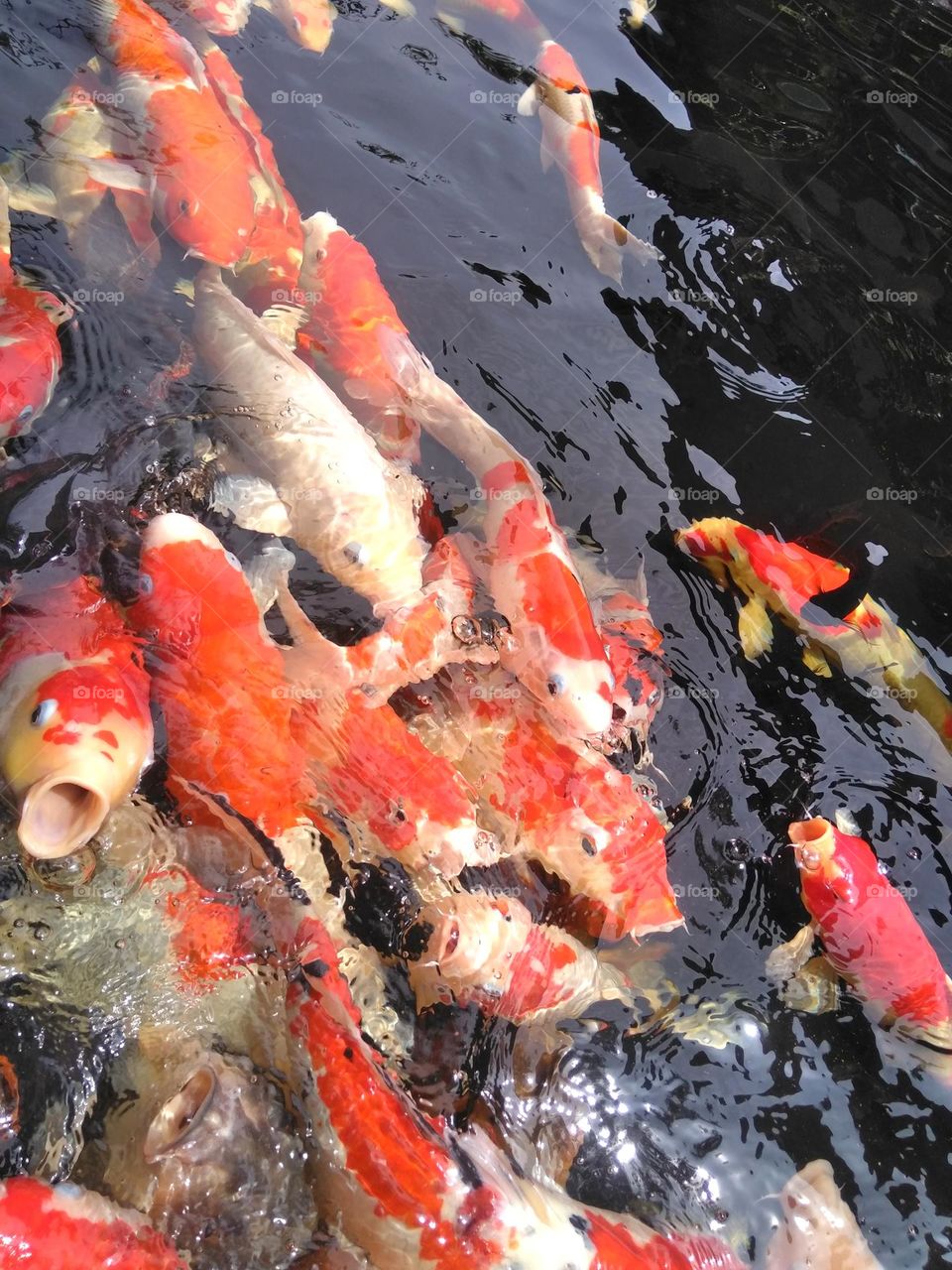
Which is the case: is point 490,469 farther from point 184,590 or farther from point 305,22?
point 305,22

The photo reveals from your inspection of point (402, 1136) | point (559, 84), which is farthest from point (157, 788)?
A: point (559, 84)

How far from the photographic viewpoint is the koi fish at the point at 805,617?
5.81 meters

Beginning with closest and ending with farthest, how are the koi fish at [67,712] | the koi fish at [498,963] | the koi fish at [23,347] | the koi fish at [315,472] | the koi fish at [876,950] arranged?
the koi fish at [67,712]
the koi fish at [498,963]
the koi fish at [876,950]
the koi fish at [23,347]
the koi fish at [315,472]

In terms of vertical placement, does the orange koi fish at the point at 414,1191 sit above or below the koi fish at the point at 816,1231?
below

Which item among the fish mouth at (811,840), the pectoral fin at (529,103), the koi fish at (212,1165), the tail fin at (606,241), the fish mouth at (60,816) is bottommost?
the koi fish at (212,1165)

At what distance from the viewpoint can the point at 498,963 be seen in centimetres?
420

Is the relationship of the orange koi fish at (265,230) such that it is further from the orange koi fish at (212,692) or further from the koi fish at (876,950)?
the koi fish at (876,950)

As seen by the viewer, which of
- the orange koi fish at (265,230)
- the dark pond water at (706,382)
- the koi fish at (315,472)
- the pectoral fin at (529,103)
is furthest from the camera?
the pectoral fin at (529,103)

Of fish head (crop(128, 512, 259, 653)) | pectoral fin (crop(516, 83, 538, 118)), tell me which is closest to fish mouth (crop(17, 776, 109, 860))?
fish head (crop(128, 512, 259, 653))

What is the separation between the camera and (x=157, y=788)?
438 cm

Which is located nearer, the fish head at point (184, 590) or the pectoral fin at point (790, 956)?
the fish head at point (184, 590)

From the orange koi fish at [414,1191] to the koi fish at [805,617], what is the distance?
10.3 ft

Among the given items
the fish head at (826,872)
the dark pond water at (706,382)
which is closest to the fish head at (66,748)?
the dark pond water at (706,382)

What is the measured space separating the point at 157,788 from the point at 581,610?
83.4 inches
